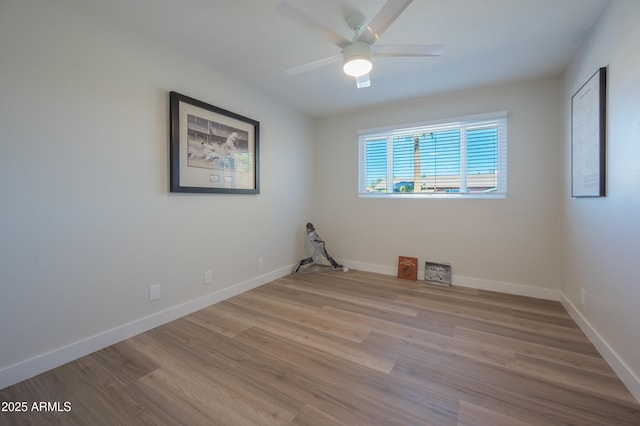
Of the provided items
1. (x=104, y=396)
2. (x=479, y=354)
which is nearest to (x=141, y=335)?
(x=104, y=396)

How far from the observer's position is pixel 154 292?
2160 mm

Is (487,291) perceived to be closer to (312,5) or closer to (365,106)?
(365,106)

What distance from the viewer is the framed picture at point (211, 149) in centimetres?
226

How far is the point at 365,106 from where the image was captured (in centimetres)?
362

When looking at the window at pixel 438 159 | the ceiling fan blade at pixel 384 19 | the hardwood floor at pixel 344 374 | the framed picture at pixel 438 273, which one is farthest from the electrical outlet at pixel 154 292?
the framed picture at pixel 438 273

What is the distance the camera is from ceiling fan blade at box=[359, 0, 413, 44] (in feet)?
4.50

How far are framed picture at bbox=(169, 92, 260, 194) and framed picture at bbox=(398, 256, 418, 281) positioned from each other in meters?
2.06

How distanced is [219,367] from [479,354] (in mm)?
1706

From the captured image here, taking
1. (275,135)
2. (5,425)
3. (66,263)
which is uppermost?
(275,135)

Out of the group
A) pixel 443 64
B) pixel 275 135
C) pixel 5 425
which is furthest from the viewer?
pixel 275 135

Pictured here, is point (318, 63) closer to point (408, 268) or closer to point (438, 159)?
point (438, 159)

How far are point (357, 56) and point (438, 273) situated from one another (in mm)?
2651

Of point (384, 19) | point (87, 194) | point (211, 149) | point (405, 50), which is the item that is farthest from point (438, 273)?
point (87, 194)

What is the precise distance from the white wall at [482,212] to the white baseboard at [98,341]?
205cm
